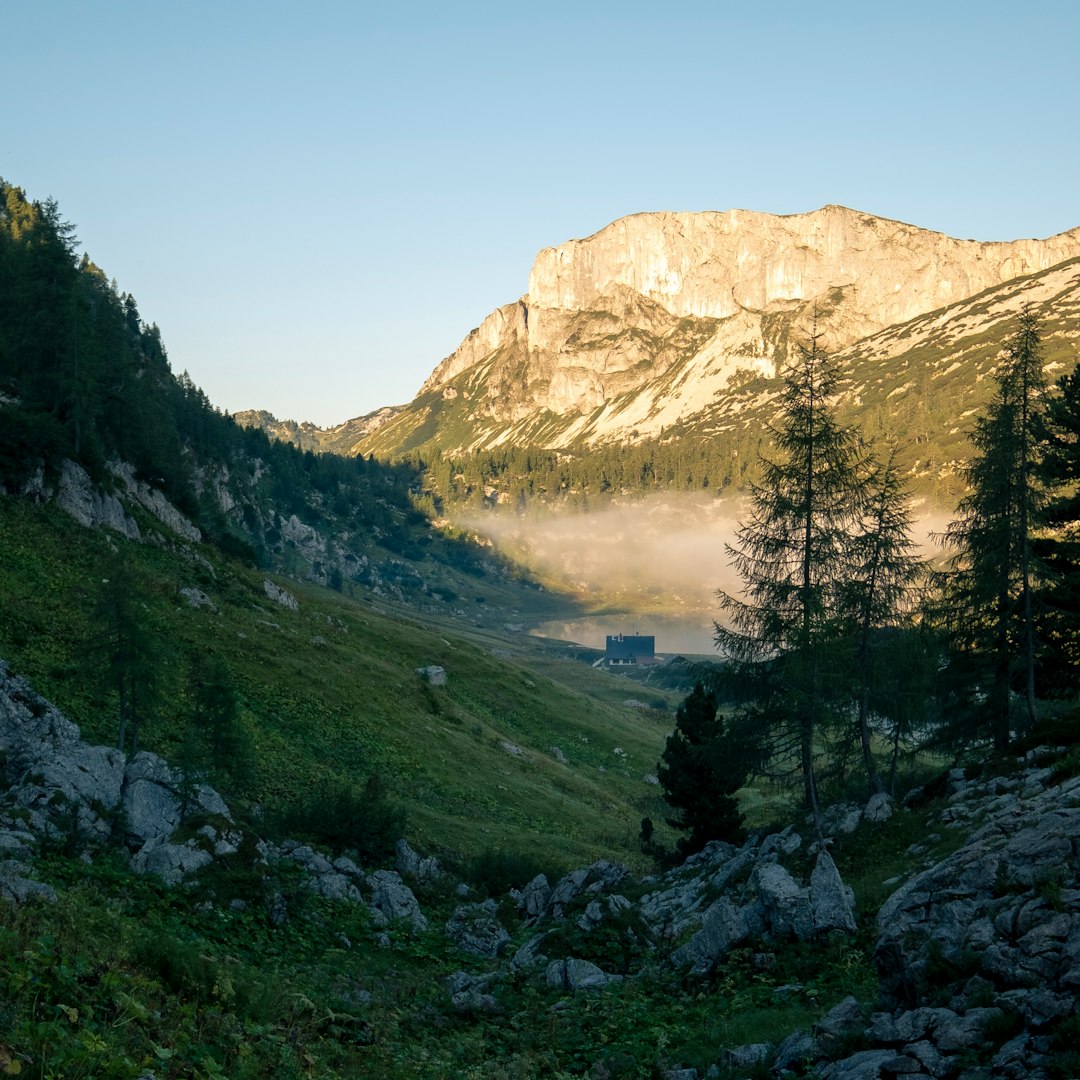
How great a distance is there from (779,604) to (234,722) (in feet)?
66.8

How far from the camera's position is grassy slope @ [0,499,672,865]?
37.5 meters

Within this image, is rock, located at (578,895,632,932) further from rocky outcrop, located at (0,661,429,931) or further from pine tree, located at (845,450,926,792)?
pine tree, located at (845,450,926,792)

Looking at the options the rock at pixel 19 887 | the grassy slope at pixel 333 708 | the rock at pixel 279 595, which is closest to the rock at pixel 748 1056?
the rock at pixel 19 887

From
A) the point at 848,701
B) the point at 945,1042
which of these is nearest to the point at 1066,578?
the point at 848,701

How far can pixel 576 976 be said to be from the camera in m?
19.9

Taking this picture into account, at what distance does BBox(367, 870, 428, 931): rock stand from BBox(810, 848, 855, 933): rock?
10.9m

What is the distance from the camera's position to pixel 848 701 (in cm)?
3139

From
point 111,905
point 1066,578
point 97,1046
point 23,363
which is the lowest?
point 111,905

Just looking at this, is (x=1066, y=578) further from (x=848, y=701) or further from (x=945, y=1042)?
(x=945, y=1042)

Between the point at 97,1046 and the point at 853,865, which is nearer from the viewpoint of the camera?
the point at 97,1046

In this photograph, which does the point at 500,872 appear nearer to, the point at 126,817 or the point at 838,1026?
the point at 126,817

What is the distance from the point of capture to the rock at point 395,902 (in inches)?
984

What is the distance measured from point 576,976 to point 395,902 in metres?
7.64

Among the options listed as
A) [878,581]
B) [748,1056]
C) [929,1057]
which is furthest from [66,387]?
[929,1057]
